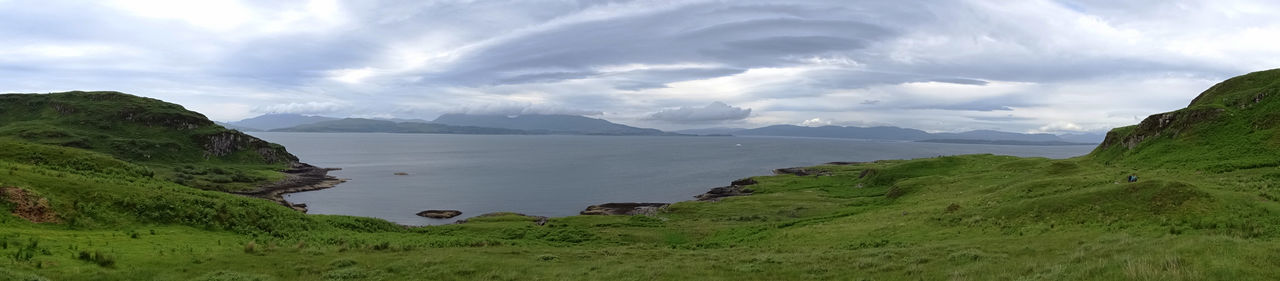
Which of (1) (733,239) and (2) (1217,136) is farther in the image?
(2) (1217,136)

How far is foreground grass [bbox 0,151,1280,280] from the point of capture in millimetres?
19266

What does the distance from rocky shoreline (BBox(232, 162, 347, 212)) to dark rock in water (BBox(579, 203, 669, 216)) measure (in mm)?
50520

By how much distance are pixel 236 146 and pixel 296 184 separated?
71.8 meters

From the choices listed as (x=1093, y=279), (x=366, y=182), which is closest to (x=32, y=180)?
(x=1093, y=279)

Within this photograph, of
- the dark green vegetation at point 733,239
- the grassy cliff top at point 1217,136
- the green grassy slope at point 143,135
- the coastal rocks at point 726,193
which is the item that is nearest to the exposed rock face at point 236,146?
the green grassy slope at point 143,135

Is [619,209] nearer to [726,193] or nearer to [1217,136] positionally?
[726,193]

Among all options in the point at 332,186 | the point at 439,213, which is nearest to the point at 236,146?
the point at 332,186

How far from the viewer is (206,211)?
123 feet

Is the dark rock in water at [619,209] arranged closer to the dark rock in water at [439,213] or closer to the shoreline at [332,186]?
the shoreline at [332,186]

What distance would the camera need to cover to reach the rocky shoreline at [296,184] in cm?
11017

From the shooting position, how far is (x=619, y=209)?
318 ft

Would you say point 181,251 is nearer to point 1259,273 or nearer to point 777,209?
point 1259,273

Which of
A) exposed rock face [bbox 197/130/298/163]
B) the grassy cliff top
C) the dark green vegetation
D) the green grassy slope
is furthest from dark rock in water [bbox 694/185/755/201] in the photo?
exposed rock face [bbox 197/130/298/163]

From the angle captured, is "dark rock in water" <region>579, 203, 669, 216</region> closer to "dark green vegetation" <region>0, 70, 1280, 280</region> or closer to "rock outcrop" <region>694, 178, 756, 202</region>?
"rock outcrop" <region>694, 178, 756, 202</region>
